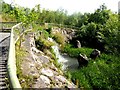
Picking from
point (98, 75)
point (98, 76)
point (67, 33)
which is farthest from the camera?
point (67, 33)

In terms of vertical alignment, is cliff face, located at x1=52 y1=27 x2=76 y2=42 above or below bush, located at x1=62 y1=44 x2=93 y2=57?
above

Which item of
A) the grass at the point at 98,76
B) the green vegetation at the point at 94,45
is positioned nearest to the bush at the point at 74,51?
the green vegetation at the point at 94,45

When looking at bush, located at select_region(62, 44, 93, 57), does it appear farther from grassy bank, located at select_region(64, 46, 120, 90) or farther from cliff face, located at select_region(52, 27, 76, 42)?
cliff face, located at select_region(52, 27, 76, 42)

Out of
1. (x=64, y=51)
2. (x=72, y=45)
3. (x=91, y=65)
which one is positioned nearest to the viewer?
(x=91, y=65)

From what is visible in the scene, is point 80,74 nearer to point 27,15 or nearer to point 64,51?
point 27,15

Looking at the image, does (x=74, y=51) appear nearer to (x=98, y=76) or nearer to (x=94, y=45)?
(x=94, y=45)

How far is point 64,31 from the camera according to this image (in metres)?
43.4

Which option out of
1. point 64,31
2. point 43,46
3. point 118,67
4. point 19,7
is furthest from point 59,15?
point 118,67

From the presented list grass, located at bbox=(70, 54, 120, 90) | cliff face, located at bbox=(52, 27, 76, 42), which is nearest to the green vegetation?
grass, located at bbox=(70, 54, 120, 90)

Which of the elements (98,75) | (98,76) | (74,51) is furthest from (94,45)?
(98,76)

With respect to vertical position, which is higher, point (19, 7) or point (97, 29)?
point (19, 7)

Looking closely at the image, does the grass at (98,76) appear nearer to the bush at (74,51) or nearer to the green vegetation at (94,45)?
the green vegetation at (94,45)

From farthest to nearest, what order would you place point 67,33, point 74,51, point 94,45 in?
point 67,33 → point 94,45 → point 74,51

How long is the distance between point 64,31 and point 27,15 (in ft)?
56.4
